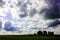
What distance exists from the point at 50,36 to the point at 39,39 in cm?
178

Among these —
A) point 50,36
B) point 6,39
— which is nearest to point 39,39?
point 50,36

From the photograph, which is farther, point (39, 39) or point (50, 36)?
point (50, 36)

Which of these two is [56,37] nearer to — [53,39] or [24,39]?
[53,39]

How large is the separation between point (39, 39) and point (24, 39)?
4.66 feet

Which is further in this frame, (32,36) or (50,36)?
(50,36)

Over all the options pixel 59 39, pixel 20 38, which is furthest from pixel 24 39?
pixel 59 39

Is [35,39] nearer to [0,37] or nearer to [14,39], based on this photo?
[14,39]

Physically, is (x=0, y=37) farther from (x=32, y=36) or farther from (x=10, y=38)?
(x=32, y=36)

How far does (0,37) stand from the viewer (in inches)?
806

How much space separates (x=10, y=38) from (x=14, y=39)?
1.82 feet

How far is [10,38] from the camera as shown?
20.1m

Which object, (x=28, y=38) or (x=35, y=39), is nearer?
(x=35, y=39)

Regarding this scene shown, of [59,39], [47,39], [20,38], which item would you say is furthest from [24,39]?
[59,39]

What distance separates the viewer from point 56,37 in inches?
817
